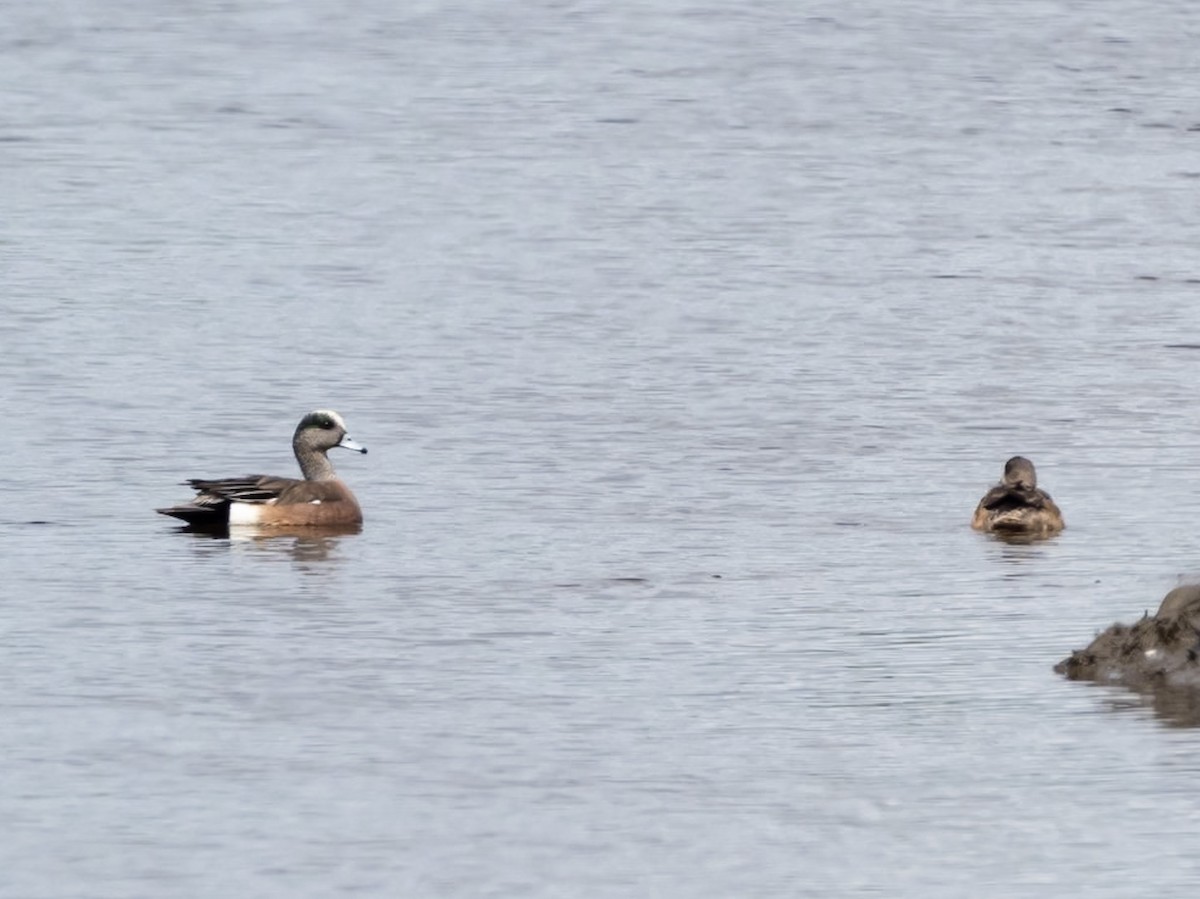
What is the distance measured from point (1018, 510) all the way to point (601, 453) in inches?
140

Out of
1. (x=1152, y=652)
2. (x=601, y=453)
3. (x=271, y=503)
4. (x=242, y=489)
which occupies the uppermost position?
(x=1152, y=652)

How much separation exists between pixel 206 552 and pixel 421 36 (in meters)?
26.9

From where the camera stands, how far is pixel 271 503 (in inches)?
672

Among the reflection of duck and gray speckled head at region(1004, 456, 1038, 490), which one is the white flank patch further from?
gray speckled head at region(1004, 456, 1038, 490)

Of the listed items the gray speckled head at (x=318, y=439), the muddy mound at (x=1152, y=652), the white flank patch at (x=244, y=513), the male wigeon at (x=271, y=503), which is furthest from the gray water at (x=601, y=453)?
the gray speckled head at (x=318, y=439)

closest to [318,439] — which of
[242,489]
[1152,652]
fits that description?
[242,489]

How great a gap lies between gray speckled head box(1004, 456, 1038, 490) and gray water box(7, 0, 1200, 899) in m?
0.34

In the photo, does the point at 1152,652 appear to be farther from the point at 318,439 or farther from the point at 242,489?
the point at 318,439

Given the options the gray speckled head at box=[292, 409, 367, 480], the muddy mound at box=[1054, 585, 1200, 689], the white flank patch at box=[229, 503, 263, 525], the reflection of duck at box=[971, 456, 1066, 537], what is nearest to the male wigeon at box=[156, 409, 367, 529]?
the white flank patch at box=[229, 503, 263, 525]

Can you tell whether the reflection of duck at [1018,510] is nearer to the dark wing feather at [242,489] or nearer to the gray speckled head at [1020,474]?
the gray speckled head at [1020,474]

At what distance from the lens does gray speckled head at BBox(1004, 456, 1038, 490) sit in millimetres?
16312

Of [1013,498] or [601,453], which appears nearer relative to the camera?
[1013,498]

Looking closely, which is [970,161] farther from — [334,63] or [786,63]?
[334,63]

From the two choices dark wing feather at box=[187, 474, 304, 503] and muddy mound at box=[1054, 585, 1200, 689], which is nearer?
muddy mound at box=[1054, 585, 1200, 689]
